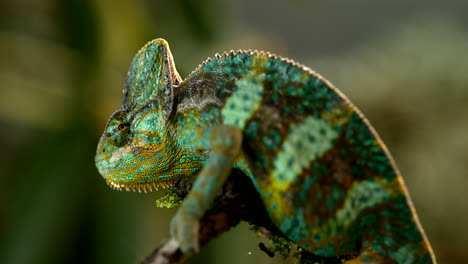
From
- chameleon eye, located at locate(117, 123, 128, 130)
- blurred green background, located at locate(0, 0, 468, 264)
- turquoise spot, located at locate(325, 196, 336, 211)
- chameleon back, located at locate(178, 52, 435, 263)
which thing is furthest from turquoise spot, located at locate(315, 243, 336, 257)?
blurred green background, located at locate(0, 0, 468, 264)

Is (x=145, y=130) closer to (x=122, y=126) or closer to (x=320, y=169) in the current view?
(x=122, y=126)

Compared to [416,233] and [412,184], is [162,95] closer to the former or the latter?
[416,233]

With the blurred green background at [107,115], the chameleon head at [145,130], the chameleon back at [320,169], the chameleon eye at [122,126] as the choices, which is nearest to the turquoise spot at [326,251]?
the chameleon back at [320,169]

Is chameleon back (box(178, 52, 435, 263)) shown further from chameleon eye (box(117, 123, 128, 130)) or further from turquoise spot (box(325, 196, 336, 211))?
chameleon eye (box(117, 123, 128, 130))

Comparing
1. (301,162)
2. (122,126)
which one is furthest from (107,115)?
(301,162)

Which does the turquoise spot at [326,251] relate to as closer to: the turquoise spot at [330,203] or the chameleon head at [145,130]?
the turquoise spot at [330,203]

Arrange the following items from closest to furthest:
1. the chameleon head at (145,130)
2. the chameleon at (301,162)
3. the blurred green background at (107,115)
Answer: the chameleon at (301,162), the chameleon head at (145,130), the blurred green background at (107,115)

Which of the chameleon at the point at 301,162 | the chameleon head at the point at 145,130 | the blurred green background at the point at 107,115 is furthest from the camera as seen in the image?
the blurred green background at the point at 107,115
